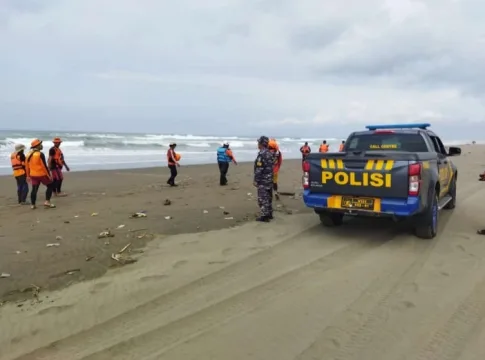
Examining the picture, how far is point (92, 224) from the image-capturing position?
7.87 metres

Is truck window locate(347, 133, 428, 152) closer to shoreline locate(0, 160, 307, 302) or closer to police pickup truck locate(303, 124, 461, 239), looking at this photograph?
police pickup truck locate(303, 124, 461, 239)

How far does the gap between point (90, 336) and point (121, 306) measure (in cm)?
59

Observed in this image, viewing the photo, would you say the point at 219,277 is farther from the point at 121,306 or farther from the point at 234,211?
the point at 234,211

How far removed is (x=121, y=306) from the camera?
4.11m

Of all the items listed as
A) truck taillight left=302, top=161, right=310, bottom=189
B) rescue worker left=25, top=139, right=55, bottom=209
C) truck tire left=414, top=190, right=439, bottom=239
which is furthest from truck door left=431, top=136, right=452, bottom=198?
rescue worker left=25, top=139, right=55, bottom=209

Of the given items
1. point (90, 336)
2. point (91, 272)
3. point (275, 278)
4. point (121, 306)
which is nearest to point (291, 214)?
point (275, 278)

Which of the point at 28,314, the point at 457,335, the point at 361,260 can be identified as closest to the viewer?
the point at 457,335

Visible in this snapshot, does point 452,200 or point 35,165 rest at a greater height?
point 35,165

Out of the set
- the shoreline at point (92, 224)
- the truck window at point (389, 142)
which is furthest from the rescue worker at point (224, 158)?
the truck window at point (389, 142)

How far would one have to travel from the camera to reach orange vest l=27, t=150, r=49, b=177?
990cm

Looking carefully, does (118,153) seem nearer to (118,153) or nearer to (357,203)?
(118,153)

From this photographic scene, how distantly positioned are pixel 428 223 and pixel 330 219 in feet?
5.33

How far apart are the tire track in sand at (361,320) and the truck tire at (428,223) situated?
1.25 m

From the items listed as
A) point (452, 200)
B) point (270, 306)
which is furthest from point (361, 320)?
point (452, 200)
